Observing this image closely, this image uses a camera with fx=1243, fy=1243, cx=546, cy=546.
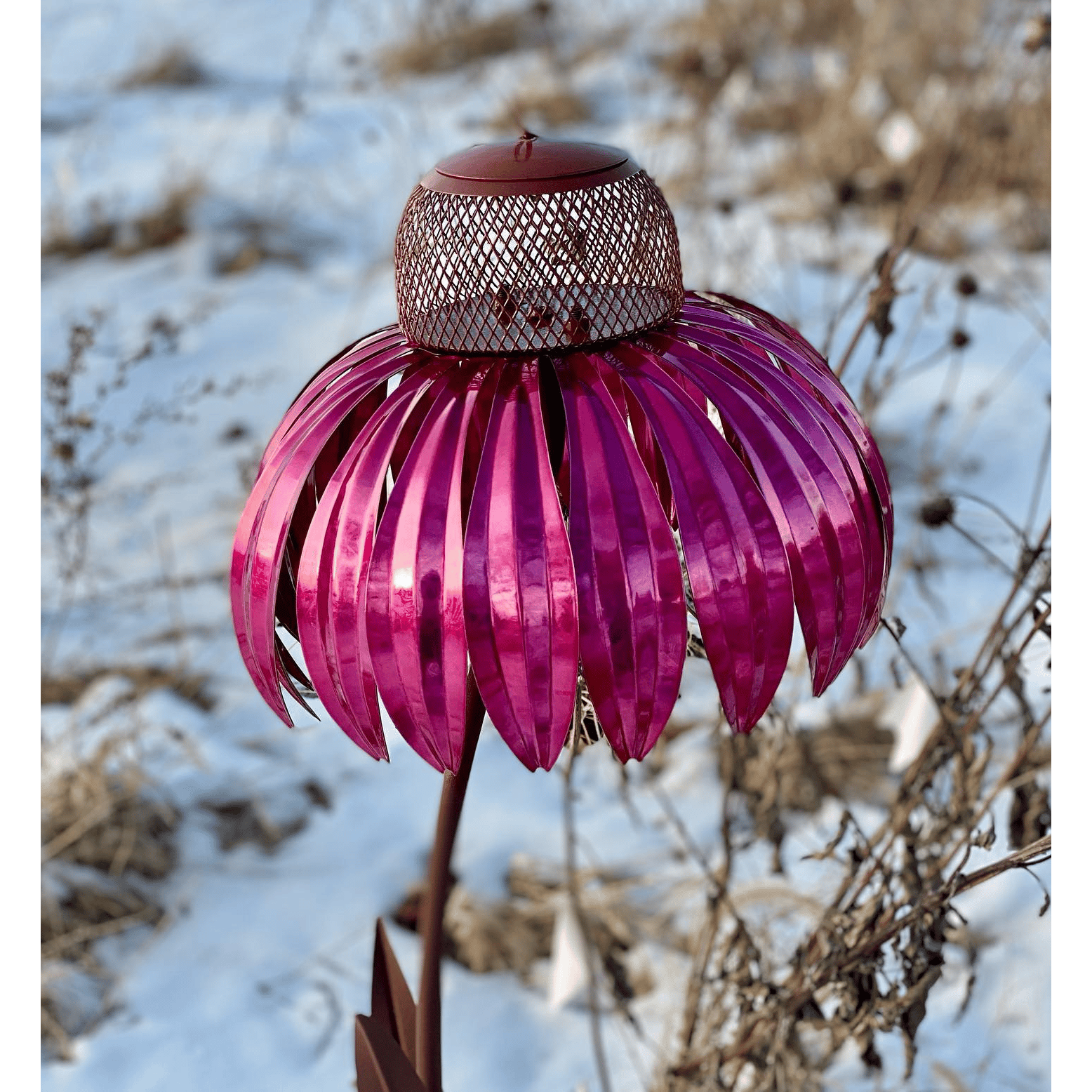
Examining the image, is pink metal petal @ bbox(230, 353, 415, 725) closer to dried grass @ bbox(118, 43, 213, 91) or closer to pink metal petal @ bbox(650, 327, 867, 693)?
pink metal petal @ bbox(650, 327, 867, 693)

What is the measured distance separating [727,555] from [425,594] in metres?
0.17

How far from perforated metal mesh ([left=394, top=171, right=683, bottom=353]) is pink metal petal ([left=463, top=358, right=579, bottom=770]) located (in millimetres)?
81

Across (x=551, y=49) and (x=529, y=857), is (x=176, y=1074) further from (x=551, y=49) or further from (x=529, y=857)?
(x=551, y=49)

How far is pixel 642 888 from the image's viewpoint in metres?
1.75

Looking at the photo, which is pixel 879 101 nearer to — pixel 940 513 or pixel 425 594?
pixel 940 513

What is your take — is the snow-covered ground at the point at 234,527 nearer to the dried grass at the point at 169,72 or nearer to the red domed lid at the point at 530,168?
the dried grass at the point at 169,72

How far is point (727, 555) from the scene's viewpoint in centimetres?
70

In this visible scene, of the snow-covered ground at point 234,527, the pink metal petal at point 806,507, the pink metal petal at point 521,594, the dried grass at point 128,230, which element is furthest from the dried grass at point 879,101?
the pink metal petal at point 521,594

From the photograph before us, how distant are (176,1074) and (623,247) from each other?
122cm

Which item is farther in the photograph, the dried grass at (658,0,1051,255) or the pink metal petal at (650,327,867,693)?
the dried grass at (658,0,1051,255)

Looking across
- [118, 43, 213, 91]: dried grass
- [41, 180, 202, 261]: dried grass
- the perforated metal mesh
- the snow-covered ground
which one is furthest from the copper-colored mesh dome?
[118, 43, 213, 91]: dried grass

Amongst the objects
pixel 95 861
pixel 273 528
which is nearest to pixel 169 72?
pixel 95 861

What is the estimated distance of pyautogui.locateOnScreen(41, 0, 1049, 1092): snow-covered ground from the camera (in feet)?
5.12

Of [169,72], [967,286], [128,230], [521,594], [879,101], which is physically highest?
[169,72]
